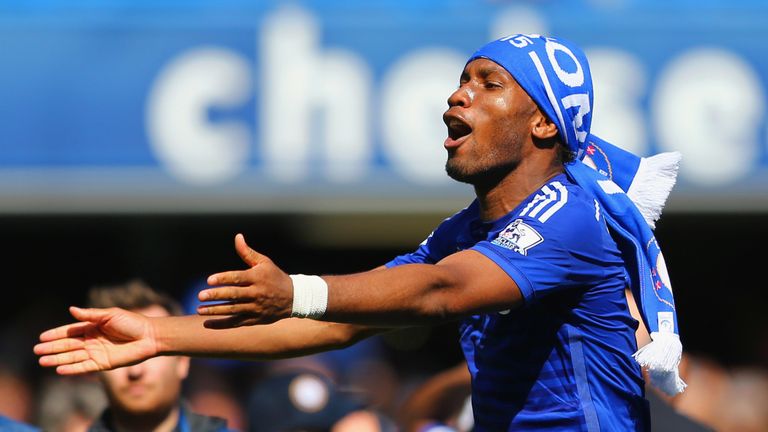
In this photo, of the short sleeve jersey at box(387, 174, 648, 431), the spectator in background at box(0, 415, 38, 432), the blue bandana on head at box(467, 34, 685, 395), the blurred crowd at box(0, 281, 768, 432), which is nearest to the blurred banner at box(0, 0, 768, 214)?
the blurred crowd at box(0, 281, 768, 432)

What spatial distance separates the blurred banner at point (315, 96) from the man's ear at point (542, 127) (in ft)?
14.0

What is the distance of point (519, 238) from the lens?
321 centimetres

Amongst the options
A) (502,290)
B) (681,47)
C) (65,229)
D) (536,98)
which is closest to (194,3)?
→ (65,229)

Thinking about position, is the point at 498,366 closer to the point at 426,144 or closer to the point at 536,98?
the point at 536,98

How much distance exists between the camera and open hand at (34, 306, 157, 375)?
3383mm

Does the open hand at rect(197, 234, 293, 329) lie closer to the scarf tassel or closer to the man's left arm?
the man's left arm

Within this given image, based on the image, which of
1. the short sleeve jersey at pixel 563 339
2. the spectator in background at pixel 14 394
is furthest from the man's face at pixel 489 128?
the spectator in background at pixel 14 394

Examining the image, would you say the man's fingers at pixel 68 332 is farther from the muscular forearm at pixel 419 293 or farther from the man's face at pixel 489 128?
the man's face at pixel 489 128

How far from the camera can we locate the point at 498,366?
345 centimetres

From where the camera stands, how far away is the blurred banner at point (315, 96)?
7.96 m

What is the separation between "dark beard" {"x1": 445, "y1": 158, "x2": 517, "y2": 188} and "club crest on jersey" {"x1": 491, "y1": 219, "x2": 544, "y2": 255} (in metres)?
0.29

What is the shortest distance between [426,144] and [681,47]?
6.04 feet

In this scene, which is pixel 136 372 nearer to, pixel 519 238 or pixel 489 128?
pixel 489 128

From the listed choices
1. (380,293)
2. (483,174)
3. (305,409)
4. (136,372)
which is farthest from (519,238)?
(305,409)
